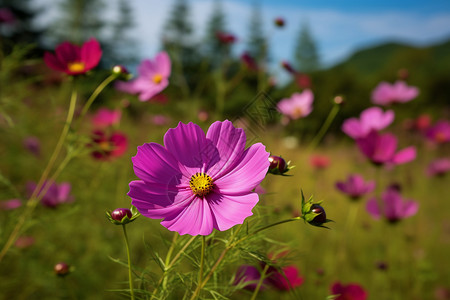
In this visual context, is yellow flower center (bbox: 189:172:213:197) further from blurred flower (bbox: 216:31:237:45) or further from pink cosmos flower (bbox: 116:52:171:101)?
blurred flower (bbox: 216:31:237:45)

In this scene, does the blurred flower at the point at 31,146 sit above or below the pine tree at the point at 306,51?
above

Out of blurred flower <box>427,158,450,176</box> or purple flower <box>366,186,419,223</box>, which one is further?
blurred flower <box>427,158,450,176</box>

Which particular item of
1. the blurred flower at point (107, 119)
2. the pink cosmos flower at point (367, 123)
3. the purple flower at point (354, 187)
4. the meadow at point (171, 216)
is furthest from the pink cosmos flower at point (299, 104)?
the blurred flower at point (107, 119)

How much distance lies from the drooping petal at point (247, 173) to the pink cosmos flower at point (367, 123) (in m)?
0.79

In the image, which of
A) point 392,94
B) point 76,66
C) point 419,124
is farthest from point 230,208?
point 419,124

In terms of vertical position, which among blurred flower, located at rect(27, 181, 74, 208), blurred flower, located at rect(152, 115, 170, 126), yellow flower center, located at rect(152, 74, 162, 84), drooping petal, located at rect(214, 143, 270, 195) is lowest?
blurred flower, located at rect(152, 115, 170, 126)

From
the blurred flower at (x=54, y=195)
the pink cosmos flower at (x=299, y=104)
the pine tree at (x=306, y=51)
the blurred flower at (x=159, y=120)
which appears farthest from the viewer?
A: the pine tree at (x=306, y=51)

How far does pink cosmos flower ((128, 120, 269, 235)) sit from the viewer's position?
36 centimetres

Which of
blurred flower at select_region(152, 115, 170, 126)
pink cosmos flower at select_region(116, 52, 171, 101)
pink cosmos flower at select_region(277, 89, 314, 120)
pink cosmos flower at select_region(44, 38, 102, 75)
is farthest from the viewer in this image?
blurred flower at select_region(152, 115, 170, 126)

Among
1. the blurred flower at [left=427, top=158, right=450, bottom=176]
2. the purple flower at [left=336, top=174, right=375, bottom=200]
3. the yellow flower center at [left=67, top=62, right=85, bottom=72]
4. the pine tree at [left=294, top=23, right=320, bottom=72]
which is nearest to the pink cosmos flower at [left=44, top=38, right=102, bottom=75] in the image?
the yellow flower center at [left=67, top=62, right=85, bottom=72]

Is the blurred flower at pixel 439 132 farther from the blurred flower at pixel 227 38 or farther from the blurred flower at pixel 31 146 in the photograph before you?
the blurred flower at pixel 31 146

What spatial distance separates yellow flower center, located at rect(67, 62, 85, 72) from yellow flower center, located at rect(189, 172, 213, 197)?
1.33 ft

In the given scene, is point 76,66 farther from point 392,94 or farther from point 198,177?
point 392,94

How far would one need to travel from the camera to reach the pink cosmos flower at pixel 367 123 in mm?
1141
